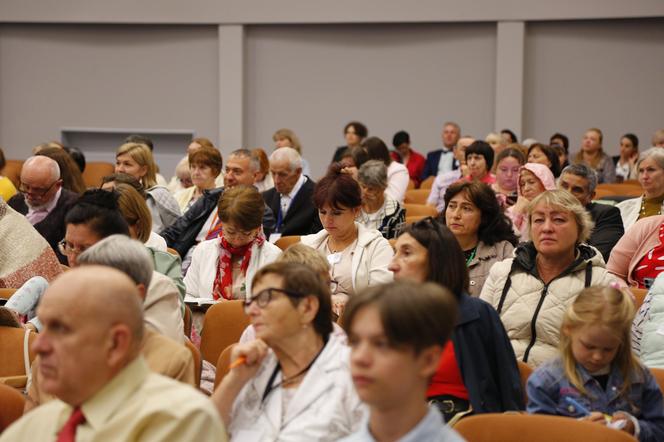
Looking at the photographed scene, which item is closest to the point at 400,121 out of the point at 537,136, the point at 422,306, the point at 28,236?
the point at 537,136

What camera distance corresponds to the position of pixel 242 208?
4770 millimetres

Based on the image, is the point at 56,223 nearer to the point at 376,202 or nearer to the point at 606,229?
the point at 376,202

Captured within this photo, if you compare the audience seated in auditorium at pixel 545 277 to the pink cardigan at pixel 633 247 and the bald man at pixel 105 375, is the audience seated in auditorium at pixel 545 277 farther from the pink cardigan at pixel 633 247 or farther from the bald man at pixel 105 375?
the bald man at pixel 105 375

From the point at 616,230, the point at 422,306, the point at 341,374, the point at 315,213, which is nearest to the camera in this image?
the point at 422,306

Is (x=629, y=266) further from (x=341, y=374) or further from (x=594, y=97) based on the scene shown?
(x=594, y=97)

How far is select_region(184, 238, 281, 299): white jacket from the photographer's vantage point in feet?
16.0

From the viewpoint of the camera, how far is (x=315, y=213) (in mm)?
6809

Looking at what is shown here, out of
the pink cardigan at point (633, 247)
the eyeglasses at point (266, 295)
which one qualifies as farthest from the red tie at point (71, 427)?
the pink cardigan at point (633, 247)

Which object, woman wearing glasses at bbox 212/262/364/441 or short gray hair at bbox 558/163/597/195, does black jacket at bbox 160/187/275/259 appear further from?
woman wearing glasses at bbox 212/262/364/441

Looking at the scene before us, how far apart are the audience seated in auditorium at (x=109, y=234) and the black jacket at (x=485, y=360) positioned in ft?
3.02

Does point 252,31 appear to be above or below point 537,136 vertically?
above

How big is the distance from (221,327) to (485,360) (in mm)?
1300

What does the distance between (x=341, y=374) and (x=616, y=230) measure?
3136mm

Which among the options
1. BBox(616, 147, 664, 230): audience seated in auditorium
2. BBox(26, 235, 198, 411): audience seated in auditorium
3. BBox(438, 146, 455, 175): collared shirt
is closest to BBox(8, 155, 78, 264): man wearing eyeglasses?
BBox(26, 235, 198, 411): audience seated in auditorium
